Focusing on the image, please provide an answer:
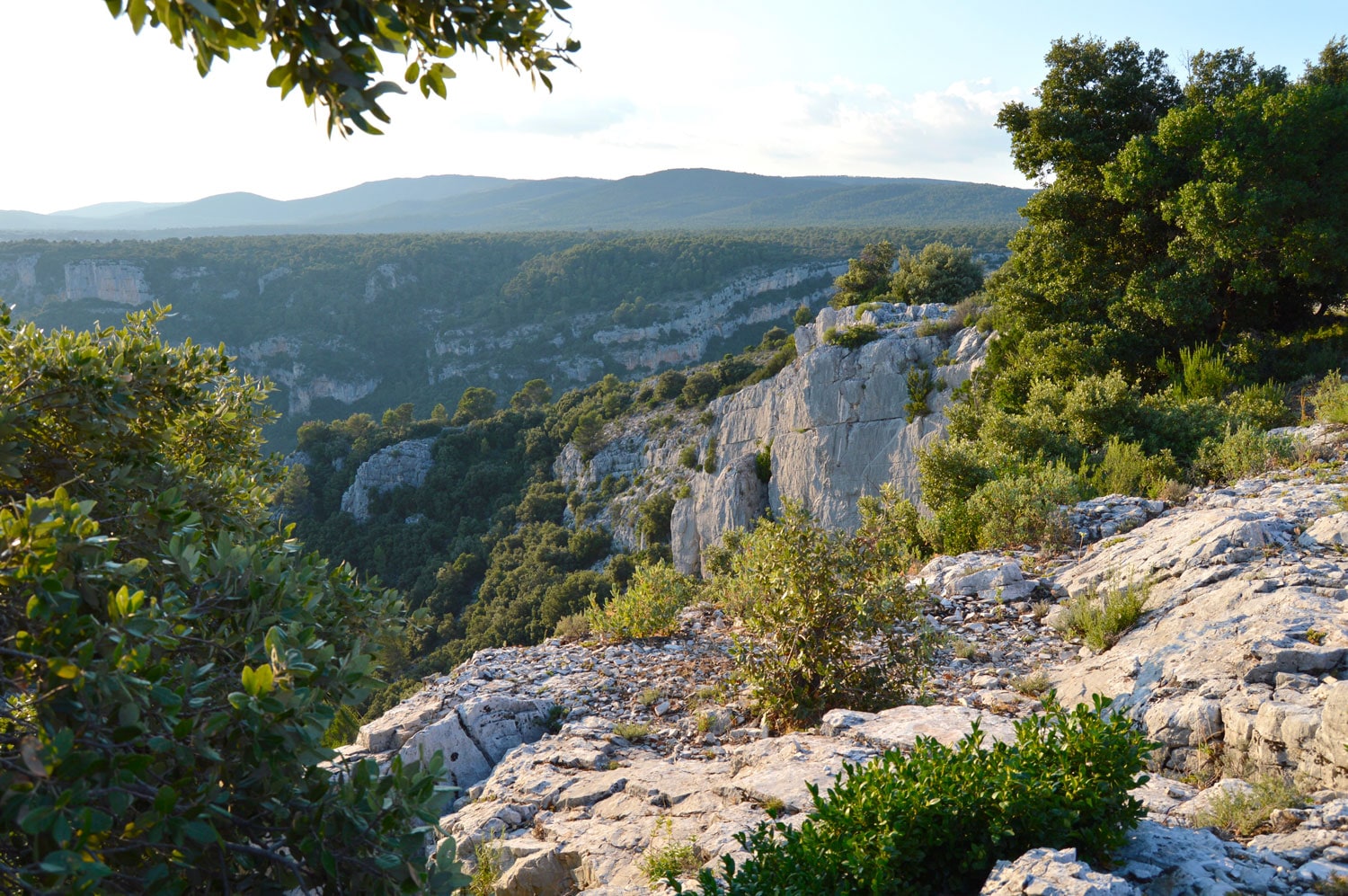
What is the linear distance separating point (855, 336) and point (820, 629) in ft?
55.8

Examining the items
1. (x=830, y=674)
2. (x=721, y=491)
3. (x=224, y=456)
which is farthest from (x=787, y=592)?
(x=721, y=491)

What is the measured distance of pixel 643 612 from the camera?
8016mm

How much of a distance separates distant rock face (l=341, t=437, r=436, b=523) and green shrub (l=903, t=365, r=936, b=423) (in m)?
33.3

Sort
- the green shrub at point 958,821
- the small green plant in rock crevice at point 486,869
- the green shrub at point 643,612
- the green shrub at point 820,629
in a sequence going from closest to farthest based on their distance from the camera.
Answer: the green shrub at point 958,821
the small green plant in rock crevice at point 486,869
the green shrub at point 820,629
the green shrub at point 643,612

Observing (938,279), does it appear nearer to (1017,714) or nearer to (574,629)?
(574,629)

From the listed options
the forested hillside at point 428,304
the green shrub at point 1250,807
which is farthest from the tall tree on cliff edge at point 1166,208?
the forested hillside at point 428,304

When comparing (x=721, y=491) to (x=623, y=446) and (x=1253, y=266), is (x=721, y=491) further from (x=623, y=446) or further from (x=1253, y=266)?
(x=1253, y=266)

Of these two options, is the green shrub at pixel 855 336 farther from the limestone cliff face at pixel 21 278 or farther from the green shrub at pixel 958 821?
the limestone cliff face at pixel 21 278

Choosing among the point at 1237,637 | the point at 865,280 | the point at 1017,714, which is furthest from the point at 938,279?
Result: the point at 1017,714

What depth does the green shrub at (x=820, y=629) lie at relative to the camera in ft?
17.7

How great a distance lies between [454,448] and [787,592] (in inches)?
1713

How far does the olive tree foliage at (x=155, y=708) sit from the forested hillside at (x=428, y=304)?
248ft

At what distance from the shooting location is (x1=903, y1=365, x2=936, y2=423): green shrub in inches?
749

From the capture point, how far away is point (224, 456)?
4516mm
